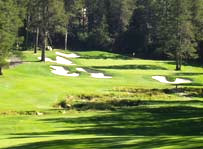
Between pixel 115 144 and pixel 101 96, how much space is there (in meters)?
28.0

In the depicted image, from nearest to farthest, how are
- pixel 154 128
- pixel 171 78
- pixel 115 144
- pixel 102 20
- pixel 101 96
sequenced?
pixel 115 144 < pixel 154 128 < pixel 101 96 < pixel 171 78 < pixel 102 20

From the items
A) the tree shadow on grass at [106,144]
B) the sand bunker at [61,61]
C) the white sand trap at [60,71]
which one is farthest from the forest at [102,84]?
the sand bunker at [61,61]

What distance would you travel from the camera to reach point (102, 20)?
9956cm

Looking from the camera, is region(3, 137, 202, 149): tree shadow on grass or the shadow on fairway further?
the shadow on fairway

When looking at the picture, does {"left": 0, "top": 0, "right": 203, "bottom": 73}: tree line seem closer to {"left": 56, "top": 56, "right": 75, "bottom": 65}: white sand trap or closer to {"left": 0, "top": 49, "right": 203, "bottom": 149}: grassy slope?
{"left": 56, "top": 56, "right": 75, "bottom": 65}: white sand trap

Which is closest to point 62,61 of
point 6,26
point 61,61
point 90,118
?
point 61,61

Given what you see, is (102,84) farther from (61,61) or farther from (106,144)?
(106,144)

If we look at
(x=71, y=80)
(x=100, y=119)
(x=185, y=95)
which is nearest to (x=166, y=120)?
(x=100, y=119)

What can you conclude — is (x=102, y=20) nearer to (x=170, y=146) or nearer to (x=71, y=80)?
(x=71, y=80)

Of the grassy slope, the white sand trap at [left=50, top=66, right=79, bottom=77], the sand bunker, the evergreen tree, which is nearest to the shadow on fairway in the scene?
the grassy slope

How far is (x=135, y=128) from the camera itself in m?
26.8

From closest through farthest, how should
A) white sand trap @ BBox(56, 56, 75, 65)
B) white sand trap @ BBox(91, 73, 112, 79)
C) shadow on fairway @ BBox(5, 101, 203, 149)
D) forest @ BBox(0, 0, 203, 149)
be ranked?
1. shadow on fairway @ BBox(5, 101, 203, 149)
2. forest @ BBox(0, 0, 203, 149)
3. white sand trap @ BBox(91, 73, 112, 79)
4. white sand trap @ BBox(56, 56, 75, 65)

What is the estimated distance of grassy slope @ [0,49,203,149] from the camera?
59.3 feet

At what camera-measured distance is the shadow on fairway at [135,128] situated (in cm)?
1695
